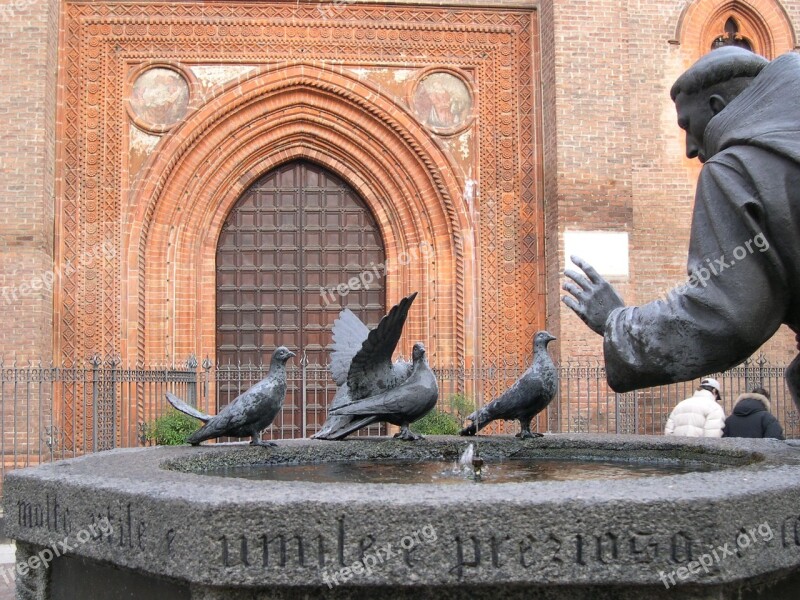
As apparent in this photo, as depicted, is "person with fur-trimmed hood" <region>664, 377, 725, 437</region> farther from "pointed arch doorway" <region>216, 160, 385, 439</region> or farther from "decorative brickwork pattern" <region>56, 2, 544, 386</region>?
"pointed arch doorway" <region>216, 160, 385, 439</region>

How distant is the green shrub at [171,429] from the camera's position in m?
10.7

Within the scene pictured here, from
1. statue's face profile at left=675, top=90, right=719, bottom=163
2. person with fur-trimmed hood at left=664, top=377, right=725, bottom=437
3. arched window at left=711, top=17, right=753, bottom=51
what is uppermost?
arched window at left=711, top=17, right=753, bottom=51

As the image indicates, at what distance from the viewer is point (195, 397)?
11500 millimetres

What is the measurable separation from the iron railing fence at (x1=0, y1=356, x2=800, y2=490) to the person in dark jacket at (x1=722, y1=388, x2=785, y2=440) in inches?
168

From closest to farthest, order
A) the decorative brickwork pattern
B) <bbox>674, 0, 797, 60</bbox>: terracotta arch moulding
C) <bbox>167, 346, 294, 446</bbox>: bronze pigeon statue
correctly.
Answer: <bbox>167, 346, 294, 446</bbox>: bronze pigeon statue < the decorative brickwork pattern < <bbox>674, 0, 797, 60</bbox>: terracotta arch moulding

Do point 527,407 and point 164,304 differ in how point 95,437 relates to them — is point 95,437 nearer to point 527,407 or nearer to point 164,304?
point 164,304

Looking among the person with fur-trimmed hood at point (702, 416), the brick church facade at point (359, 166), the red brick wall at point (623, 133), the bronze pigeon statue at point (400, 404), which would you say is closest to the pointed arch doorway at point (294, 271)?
the brick church facade at point (359, 166)

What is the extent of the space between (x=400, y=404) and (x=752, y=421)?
370 cm

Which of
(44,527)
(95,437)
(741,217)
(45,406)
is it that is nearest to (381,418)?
(44,527)

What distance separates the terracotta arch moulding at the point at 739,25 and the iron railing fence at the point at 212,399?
4589mm

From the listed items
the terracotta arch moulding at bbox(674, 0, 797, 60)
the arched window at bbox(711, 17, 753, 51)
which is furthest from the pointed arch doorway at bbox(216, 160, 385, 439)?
the arched window at bbox(711, 17, 753, 51)

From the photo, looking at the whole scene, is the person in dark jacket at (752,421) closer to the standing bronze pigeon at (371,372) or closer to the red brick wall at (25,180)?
the standing bronze pigeon at (371,372)

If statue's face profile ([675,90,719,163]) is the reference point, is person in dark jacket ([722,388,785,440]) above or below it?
below

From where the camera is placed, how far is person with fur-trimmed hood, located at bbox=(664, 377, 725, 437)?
7.17 meters
